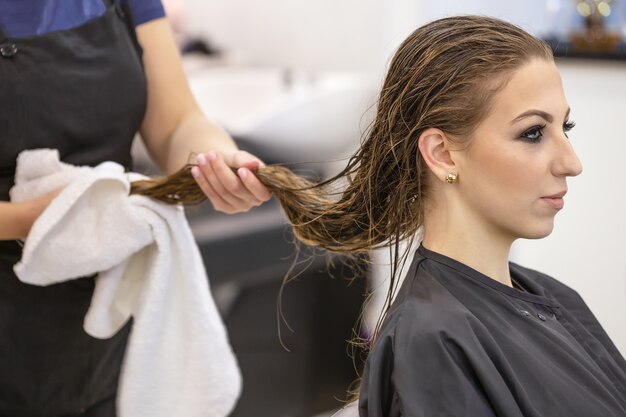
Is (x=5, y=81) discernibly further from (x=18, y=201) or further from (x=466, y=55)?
(x=466, y=55)

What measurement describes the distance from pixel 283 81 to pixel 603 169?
1.37 metres

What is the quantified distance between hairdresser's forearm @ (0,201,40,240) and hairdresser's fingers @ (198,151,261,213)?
27 centimetres

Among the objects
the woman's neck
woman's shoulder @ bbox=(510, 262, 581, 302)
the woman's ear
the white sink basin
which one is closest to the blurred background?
the white sink basin

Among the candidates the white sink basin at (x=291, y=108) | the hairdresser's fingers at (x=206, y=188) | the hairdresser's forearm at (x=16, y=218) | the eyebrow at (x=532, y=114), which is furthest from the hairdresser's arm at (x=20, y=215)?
the white sink basin at (x=291, y=108)

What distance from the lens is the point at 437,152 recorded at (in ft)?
3.97

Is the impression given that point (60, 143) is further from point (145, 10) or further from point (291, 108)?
point (291, 108)

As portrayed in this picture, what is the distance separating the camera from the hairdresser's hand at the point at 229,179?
1372 millimetres

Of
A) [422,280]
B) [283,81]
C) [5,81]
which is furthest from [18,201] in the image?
[283,81]

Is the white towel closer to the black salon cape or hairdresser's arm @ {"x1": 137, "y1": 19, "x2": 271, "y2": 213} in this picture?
hairdresser's arm @ {"x1": 137, "y1": 19, "x2": 271, "y2": 213}

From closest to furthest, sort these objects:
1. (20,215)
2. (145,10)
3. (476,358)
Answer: (476,358), (20,215), (145,10)

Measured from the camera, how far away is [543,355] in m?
1.18

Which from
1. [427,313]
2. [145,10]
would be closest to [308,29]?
[145,10]

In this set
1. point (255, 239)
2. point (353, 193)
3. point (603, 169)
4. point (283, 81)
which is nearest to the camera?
point (353, 193)

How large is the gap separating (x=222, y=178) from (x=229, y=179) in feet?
0.04
